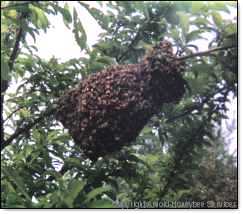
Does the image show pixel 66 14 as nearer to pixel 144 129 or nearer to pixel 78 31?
pixel 78 31

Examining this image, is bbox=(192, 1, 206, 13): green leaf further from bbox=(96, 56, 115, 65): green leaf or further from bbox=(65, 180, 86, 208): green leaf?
bbox=(65, 180, 86, 208): green leaf

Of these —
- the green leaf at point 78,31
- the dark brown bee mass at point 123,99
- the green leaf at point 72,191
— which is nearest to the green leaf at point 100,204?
the green leaf at point 72,191

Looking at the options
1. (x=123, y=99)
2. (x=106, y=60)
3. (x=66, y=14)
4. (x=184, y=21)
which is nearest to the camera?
(x=123, y=99)

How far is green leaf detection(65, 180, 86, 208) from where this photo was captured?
8.04ft

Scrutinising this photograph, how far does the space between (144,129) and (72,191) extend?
0.85 m

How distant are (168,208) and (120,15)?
120 cm

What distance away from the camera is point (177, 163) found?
10.6 feet

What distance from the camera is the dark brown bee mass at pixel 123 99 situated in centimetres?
245

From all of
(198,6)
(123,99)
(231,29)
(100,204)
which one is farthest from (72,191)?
(231,29)

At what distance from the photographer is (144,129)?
3186mm

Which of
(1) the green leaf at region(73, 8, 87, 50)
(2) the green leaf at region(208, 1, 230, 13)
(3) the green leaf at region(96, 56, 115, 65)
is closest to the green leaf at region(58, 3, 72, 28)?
(1) the green leaf at region(73, 8, 87, 50)

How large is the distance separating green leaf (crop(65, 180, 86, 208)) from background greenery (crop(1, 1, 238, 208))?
41cm

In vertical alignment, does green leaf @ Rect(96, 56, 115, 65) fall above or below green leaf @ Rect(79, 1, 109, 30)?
below

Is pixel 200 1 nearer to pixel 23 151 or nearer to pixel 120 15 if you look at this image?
pixel 120 15
